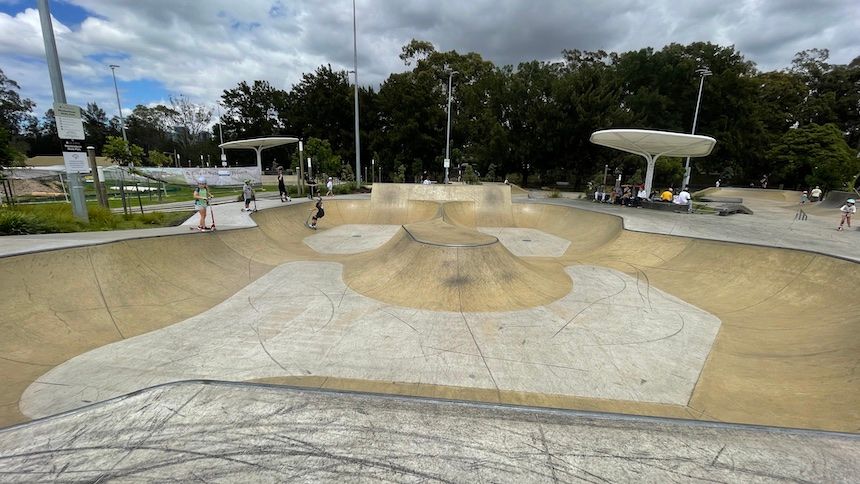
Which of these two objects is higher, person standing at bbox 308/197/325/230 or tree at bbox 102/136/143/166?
tree at bbox 102/136/143/166

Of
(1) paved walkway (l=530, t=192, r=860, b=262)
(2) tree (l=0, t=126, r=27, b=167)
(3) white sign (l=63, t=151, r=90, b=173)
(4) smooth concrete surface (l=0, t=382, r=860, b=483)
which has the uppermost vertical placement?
(2) tree (l=0, t=126, r=27, b=167)

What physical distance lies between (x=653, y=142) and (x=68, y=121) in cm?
2319

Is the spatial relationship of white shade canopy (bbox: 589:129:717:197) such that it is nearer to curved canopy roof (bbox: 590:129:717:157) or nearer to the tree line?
curved canopy roof (bbox: 590:129:717:157)

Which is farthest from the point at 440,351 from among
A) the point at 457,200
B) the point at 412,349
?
the point at 457,200

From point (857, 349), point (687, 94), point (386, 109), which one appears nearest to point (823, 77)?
point (687, 94)

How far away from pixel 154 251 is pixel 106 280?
1.31 m

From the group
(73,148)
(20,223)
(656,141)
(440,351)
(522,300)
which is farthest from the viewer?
(656,141)

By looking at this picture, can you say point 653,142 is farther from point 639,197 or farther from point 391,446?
point 391,446

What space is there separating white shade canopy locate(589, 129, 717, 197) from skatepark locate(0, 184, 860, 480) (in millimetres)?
7788

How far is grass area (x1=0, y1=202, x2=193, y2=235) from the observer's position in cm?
785

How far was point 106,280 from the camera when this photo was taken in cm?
634

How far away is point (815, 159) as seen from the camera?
34.1 metres

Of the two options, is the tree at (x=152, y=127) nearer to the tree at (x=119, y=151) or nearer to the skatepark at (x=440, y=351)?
the tree at (x=119, y=151)

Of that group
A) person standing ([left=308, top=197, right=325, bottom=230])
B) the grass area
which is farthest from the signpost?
person standing ([left=308, top=197, right=325, bottom=230])
